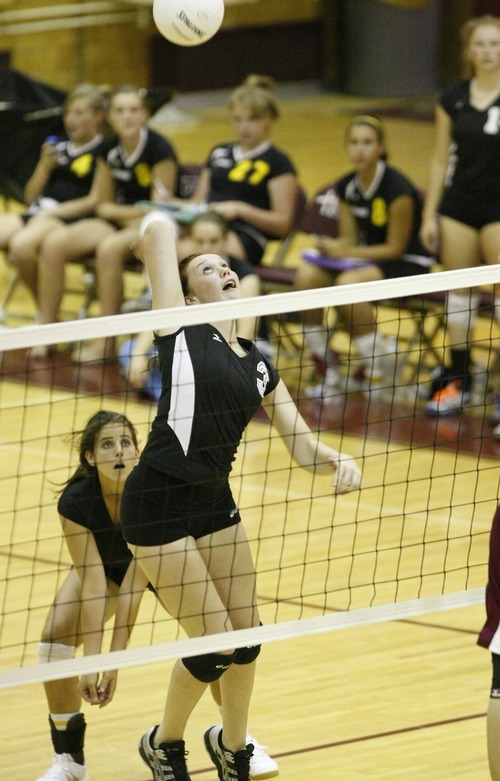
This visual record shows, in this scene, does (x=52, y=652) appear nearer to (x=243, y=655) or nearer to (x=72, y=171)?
Result: (x=243, y=655)

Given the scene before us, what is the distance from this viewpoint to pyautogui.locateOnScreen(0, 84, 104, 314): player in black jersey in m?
9.85

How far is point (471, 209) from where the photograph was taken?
8.09 metres

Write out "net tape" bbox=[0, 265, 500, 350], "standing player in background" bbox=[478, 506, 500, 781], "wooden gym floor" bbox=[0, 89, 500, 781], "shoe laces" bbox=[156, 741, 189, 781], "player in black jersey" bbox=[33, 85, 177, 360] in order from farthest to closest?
"player in black jersey" bbox=[33, 85, 177, 360]
"wooden gym floor" bbox=[0, 89, 500, 781]
"shoe laces" bbox=[156, 741, 189, 781]
"net tape" bbox=[0, 265, 500, 350]
"standing player in background" bbox=[478, 506, 500, 781]

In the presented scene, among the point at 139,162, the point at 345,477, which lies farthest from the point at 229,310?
the point at 139,162

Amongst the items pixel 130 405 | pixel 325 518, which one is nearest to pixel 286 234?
pixel 130 405

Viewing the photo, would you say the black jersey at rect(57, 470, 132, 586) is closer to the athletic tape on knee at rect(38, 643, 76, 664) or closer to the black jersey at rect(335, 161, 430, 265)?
the athletic tape on knee at rect(38, 643, 76, 664)

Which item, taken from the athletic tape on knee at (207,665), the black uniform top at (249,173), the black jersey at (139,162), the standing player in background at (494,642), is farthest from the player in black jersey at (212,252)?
the standing player in background at (494,642)

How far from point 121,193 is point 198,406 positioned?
605cm

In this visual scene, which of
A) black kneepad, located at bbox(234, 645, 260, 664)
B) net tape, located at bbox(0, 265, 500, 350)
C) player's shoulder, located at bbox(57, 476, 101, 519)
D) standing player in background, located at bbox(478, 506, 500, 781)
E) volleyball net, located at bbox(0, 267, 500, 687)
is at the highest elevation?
net tape, located at bbox(0, 265, 500, 350)

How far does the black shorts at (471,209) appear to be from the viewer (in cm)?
802

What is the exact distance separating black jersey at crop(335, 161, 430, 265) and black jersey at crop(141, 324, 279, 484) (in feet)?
15.3

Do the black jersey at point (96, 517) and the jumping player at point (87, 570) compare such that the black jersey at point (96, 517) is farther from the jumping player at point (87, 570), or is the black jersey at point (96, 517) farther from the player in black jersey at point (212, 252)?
the player in black jersey at point (212, 252)

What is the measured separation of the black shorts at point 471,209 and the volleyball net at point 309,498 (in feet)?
1.54

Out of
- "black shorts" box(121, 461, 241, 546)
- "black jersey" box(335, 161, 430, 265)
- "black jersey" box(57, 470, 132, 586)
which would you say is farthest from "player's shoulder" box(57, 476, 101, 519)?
"black jersey" box(335, 161, 430, 265)
